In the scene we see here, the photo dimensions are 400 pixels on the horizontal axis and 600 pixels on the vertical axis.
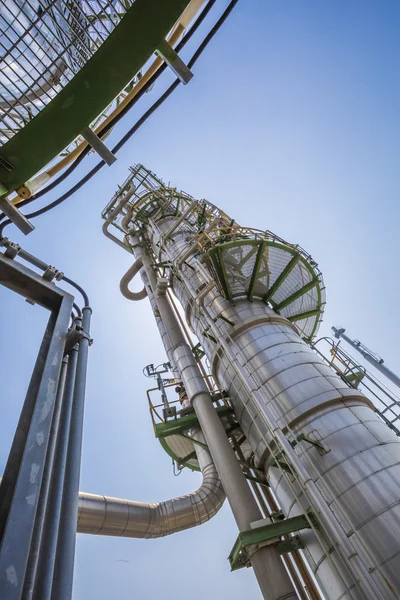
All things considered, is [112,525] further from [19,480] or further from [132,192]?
[132,192]

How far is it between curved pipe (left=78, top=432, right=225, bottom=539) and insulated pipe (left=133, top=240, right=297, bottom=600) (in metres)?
1.78

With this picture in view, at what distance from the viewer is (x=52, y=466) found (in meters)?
2.34

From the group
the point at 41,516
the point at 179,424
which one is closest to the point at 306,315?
the point at 179,424

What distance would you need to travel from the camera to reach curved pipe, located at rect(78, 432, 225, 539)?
28.7 ft

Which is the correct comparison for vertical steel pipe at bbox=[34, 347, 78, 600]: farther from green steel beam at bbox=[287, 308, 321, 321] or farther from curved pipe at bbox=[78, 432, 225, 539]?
green steel beam at bbox=[287, 308, 321, 321]

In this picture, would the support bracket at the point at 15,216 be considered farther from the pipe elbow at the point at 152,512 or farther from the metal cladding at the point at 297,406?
the pipe elbow at the point at 152,512

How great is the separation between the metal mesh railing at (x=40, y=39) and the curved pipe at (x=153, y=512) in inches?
348

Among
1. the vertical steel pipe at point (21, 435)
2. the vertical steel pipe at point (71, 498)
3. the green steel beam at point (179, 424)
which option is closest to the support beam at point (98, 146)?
the vertical steel pipe at point (21, 435)

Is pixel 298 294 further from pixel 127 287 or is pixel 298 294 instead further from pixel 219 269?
pixel 127 287

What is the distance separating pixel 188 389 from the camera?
9.63 meters

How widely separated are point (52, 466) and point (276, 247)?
29.1ft

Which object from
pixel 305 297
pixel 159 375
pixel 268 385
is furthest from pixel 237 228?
pixel 159 375

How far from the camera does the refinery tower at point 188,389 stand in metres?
2.35

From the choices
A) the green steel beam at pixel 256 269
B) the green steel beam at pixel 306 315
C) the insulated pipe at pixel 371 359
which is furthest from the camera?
the insulated pipe at pixel 371 359
